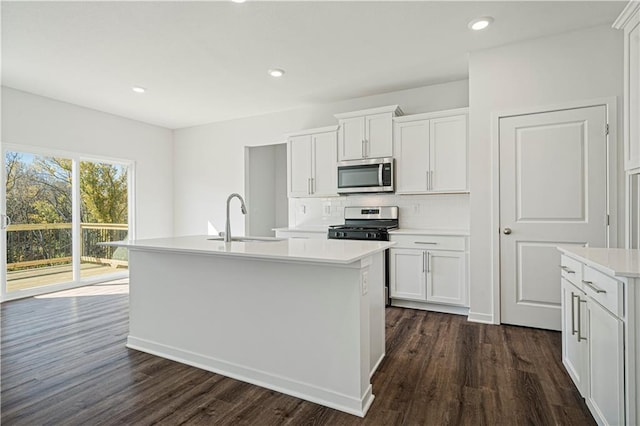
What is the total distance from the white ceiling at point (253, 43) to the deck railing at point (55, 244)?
1.83 meters

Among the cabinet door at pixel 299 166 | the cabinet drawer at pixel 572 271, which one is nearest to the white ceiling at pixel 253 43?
the cabinet door at pixel 299 166

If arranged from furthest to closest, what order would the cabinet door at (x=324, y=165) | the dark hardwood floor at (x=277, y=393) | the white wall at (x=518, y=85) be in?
1. the cabinet door at (x=324, y=165)
2. the white wall at (x=518, y=85)
3. the dark hardwood floor at (x=277, y=393)

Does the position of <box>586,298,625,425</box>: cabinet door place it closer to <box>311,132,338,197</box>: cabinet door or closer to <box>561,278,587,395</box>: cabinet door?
<box>561,278,587,395</box>: cabinet door

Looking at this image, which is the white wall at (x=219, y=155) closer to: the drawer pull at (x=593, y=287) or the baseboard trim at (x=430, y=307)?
the baseboard trim at (x=430, y=307)

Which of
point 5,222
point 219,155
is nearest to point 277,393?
point 5,222

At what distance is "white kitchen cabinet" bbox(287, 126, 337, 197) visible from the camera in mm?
4340

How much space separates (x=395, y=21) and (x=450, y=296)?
2.70 meters

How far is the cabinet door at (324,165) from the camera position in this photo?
4320mm

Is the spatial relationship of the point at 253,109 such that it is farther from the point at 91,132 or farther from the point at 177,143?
the point at 91,132

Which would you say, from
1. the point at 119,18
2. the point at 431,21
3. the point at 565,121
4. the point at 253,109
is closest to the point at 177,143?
the point at 253,109

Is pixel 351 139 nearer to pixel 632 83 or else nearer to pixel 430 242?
pixel 430 242

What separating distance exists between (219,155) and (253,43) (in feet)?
9.96

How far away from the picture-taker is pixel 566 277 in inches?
80.4

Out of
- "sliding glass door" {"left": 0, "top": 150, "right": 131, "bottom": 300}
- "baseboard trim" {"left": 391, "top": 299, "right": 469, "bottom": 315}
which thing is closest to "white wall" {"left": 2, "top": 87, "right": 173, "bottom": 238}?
"sliding glass door" {"left": 0, "top": 150, "right": 131, "bottom": 300}
